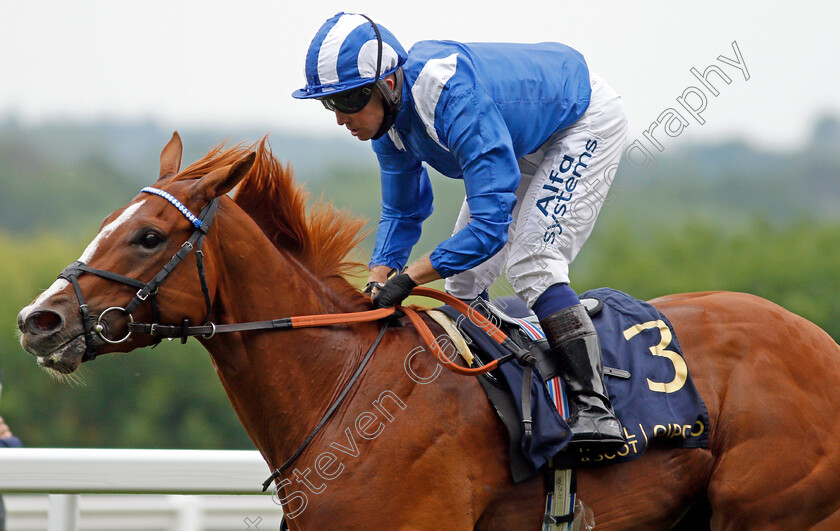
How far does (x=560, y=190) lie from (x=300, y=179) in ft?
55.0

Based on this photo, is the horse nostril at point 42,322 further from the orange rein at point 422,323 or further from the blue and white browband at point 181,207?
the orange rein at point 422,323

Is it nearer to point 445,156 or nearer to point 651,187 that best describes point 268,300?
point 445,156

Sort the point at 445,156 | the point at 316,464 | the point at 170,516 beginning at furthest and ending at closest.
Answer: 1. the point at 170,516
2. the point at 445,156
3. the point at 316,464

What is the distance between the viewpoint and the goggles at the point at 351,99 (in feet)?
9.54

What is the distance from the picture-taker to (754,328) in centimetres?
317

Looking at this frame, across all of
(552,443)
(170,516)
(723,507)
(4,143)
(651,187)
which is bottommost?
(651,187)

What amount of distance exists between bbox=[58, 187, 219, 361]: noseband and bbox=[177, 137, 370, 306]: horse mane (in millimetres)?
238

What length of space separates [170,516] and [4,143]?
28470mm

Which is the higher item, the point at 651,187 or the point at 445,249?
the point at 445,249

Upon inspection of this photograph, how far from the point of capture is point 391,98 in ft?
9.70

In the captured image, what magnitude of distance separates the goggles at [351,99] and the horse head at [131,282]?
409 millimetres

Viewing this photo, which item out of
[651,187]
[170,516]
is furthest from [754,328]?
[651,187]

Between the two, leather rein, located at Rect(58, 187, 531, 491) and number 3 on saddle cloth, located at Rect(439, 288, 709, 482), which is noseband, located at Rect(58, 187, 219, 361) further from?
number 3 on saddle cloth, located at Rect(439, 288, 709, 482)

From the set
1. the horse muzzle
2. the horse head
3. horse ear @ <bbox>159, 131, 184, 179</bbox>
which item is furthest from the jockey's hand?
the horse muzzle
